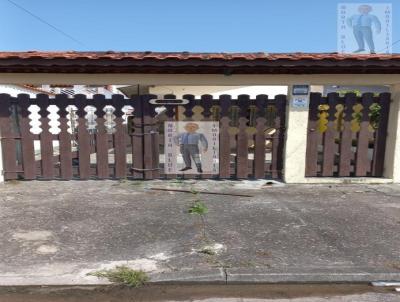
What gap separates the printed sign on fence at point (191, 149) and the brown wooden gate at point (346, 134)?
1.99 meters

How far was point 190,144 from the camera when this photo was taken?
7.99m

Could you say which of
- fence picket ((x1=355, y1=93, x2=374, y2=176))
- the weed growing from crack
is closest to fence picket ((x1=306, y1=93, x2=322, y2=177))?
fence picket ((x1=355, y1=93, x2=374, y2=176))

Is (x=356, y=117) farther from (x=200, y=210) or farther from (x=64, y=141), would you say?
(x=64, y=141)

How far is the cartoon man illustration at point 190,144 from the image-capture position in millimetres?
7938

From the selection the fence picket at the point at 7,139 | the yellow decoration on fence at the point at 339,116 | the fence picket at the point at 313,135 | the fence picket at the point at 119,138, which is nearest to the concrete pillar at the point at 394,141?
the yellow decoration on fence at the point at 339,116

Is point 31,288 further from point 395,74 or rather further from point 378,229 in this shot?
point 395,74

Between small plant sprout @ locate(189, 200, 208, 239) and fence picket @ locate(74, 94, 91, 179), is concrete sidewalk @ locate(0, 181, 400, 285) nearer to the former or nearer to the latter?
small plant sprout @ locate(189, 200, 208, 239)

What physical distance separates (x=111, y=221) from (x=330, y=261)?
9.43ft

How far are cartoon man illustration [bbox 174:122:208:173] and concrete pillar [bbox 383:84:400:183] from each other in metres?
3.79

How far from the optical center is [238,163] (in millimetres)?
7824

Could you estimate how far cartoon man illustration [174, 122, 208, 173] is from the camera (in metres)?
7.94

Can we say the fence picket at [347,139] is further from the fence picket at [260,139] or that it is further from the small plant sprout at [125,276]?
the small plant sprout at [125,276]

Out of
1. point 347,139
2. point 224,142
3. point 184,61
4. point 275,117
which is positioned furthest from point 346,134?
point 184,61

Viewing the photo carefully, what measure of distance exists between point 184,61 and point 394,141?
14.9ft
